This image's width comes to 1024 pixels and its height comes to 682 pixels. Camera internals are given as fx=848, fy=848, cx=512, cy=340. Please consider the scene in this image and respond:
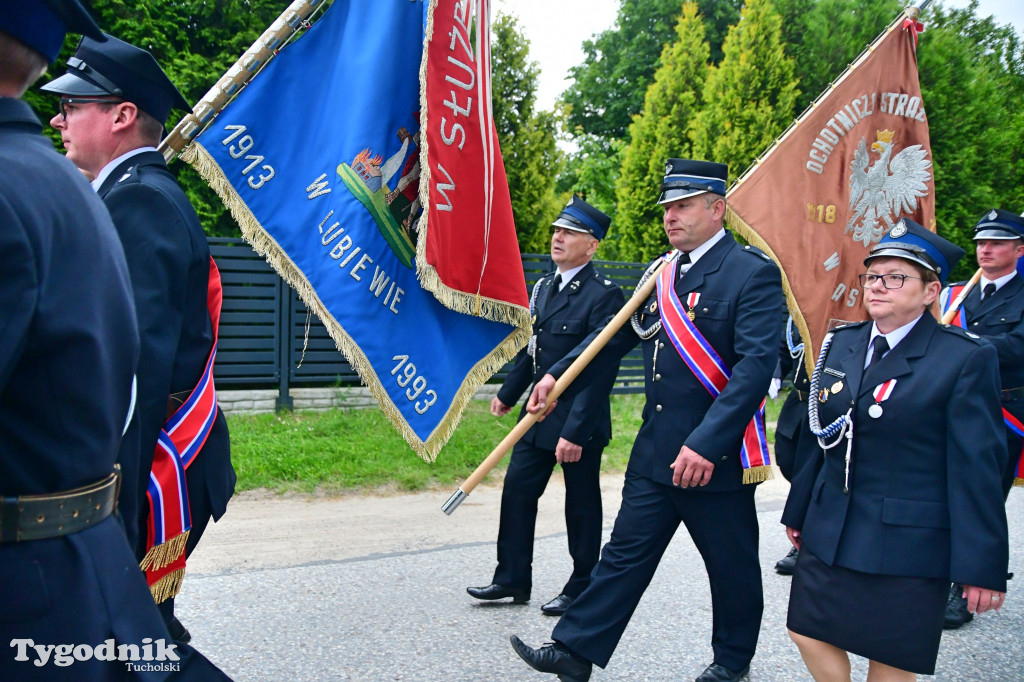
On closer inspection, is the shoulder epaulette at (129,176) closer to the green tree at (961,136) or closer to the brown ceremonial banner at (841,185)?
the brown ceremonial banner at (841,185)

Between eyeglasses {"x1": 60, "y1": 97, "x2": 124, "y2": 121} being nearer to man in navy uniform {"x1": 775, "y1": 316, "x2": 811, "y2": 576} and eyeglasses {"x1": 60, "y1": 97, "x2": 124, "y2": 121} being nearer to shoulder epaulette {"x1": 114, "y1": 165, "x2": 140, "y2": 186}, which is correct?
shoulder epaulette {"x1": 114, "y1": 165, "x2": 140, "y2": 186}

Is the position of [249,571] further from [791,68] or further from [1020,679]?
[791,68]

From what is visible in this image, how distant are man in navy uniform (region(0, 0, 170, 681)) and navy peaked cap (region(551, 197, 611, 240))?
10.6ft

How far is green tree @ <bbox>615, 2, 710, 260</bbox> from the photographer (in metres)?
13.4

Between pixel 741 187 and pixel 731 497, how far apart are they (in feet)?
5.43

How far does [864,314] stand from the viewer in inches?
181

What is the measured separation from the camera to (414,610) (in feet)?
13.4

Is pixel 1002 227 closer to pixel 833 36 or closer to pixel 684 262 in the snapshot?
pixel 684 262

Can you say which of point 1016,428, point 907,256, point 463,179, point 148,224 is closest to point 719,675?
point 907,256

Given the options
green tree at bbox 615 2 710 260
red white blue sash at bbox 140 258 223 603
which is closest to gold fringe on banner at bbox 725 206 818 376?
red white blue sash at bbox 140 258 223 603

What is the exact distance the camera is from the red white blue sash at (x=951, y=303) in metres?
4.98

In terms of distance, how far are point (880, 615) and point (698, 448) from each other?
82 centimetres

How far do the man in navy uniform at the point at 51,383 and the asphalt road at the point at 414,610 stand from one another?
1990 millimetres

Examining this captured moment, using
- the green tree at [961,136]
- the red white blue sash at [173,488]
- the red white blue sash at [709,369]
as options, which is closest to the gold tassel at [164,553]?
the red white blue sash at [173,488]
